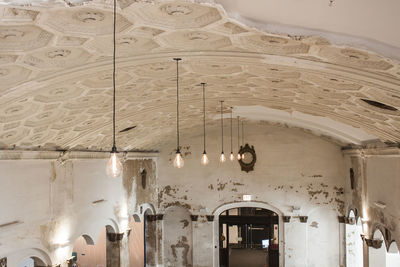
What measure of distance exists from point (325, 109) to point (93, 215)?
7.16 m

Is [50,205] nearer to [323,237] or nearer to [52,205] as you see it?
[52,205]

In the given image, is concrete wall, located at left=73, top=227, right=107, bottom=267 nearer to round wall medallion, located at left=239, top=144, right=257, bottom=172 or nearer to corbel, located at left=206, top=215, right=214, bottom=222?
corbel, located at left=206, top=215, right=214, bottom=222

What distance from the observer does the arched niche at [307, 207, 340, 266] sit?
630 inches

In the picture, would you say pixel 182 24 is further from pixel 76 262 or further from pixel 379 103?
pixel 76 262

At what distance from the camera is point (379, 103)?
7562 mm

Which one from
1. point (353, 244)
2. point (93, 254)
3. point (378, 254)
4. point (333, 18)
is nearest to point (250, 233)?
point (353, 244)

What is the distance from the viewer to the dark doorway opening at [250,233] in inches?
660

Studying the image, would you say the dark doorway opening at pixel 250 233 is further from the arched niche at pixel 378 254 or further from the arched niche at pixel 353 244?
the arched niche at pixel 378 254

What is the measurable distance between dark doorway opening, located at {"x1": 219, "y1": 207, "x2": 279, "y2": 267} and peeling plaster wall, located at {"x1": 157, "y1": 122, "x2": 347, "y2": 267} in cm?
56

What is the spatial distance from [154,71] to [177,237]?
11.5 meters

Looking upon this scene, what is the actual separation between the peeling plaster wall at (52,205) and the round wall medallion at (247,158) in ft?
17.7

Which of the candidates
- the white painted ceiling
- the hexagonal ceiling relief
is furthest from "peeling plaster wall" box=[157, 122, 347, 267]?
the white painted ceiling

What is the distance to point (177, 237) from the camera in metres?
17.1

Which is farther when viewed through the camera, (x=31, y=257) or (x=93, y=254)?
(x=93, y=254)
